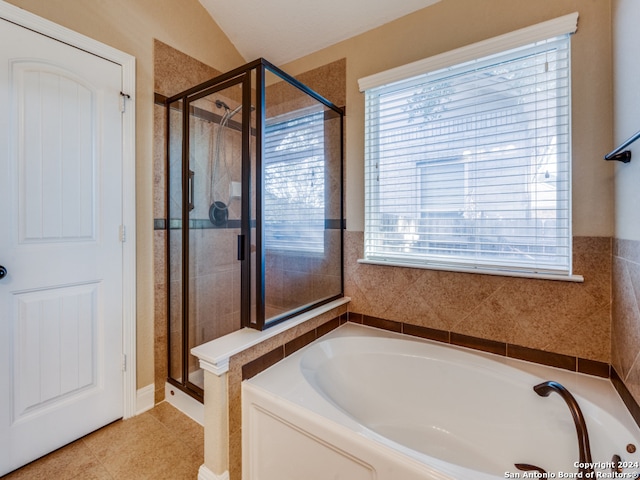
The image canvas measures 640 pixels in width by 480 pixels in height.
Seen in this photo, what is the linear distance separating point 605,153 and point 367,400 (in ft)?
5.59

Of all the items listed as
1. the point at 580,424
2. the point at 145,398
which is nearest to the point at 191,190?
the point at 145,398

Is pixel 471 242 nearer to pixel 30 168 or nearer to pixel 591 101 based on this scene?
pixel 591 101

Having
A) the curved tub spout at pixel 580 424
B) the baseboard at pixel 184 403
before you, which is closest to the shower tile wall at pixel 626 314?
the curved tub spout at pixel 580 424

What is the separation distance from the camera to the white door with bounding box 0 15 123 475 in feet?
4.37

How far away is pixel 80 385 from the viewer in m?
1.56

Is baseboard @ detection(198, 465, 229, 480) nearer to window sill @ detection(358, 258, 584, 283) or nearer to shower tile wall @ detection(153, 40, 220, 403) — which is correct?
shower tile wall @ detection(153, 40, 220, 403)

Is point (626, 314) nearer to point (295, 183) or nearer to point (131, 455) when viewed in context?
point (295, 183)

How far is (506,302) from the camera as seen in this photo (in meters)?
1.53

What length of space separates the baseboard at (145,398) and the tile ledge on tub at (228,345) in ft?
2.94

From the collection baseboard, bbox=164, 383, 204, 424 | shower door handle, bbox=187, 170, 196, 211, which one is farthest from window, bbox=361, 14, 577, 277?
baseboard, bbox=164, 383, 204, 424

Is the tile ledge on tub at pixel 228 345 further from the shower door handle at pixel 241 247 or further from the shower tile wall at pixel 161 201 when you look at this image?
the shower tile wall at pixel 161 201

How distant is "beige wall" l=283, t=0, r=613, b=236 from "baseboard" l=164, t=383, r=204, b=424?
153 cm

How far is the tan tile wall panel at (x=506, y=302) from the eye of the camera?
1.34m

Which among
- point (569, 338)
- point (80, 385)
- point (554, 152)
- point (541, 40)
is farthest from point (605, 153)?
point (80, 385)
